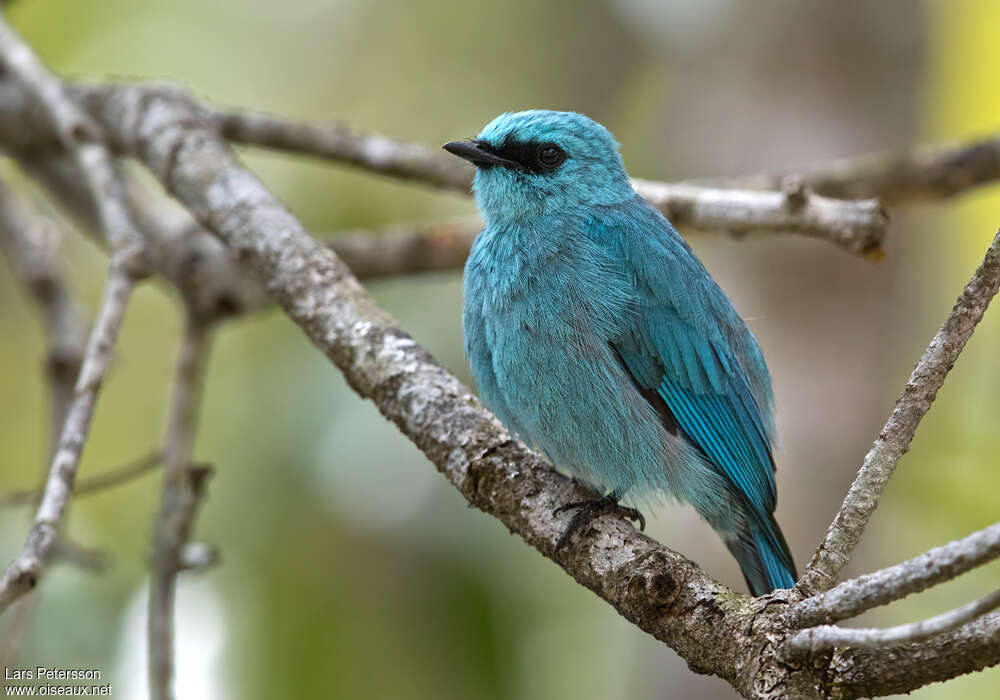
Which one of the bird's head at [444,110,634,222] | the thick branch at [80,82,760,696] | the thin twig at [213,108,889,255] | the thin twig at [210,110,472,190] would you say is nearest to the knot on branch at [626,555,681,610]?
the thick branch at [80,82,760,696]

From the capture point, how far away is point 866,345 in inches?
207

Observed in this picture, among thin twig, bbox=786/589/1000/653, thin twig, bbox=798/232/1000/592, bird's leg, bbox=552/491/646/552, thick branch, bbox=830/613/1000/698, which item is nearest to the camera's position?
thin twig, bbox=786/589/1000/653

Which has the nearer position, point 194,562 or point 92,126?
point 194,562

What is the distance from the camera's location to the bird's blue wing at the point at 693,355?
3.78m

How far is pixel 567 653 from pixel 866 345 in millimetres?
2270

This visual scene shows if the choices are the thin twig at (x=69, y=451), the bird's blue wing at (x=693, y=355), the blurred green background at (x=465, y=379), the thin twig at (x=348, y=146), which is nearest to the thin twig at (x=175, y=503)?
the thin twig at (x=69, y=451)

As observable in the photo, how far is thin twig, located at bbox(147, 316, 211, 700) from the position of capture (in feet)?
11.8

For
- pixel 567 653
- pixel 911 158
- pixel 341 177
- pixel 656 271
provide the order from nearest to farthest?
pixel 656 271, pixel 911 158, pixel 567 653, pixel 341 177

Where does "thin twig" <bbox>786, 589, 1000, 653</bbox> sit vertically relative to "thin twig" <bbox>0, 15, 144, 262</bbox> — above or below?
below

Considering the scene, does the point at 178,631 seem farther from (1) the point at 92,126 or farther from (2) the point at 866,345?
(2) the point at 866,345

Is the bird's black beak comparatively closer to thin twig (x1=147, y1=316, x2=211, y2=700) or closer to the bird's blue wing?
the bird's blue wing

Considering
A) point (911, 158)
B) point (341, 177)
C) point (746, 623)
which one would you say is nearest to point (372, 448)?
point (341, 177)

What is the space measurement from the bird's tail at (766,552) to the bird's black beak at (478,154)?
1656 millimetres

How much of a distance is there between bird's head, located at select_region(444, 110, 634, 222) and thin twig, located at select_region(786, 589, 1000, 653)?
238 cm
